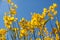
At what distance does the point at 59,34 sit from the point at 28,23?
51cm

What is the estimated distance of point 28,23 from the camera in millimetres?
2273

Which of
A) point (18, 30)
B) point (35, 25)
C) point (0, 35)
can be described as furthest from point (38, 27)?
point (0, 35)

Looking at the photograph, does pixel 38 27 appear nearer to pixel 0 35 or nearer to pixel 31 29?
pixel 31 29

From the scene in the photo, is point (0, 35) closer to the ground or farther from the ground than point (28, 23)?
closer to the ground

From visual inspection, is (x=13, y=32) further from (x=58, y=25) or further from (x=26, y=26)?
(x=58, y=25)

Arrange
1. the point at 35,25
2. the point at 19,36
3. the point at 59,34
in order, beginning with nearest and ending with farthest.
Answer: the point at 59,34 → the point at 19,36 → the point at 35,25

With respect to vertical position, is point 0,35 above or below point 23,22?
below

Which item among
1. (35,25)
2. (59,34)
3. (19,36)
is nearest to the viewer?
(59,34)

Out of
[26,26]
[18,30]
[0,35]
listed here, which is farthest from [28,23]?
[0,35]

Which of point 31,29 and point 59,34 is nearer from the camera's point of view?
point 59,34

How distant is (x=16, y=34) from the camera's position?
6.59 feet

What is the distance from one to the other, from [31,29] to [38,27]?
8cm

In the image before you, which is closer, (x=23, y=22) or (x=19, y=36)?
(x=19, y=36)

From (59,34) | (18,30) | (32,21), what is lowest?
(59,34)
